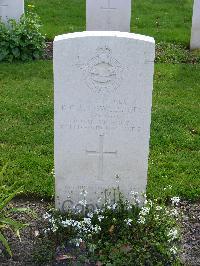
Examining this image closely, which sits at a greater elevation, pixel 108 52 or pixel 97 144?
pixel 108 52

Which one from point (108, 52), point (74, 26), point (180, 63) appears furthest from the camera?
point (74, 26)

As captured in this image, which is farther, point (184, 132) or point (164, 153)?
point (184, 132)

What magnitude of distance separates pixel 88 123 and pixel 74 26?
6029 millimetres

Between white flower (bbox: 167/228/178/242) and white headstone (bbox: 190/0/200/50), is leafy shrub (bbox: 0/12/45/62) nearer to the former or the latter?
white headstone (bbox: 190/0/200/50)

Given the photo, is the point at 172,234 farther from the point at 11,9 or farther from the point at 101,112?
the point at 11,9

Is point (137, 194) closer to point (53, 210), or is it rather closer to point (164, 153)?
point (53, 210)

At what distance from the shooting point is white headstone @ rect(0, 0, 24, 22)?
29.2ft

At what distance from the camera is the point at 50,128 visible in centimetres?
634

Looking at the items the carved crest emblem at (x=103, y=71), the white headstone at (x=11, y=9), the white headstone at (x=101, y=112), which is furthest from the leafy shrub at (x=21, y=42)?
the carved crest emblem at (x=103, y=71)

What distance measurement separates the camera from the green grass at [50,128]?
17.5ft

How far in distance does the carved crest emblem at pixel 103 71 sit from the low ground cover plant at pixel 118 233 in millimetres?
950

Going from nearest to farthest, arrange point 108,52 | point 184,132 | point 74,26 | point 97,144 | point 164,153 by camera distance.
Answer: point 108,52 < point 97,144 < point 164,153 < point 184,132 < point 74,26

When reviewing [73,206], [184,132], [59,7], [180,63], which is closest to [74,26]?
[59,7]

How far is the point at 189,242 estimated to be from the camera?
451 cm
